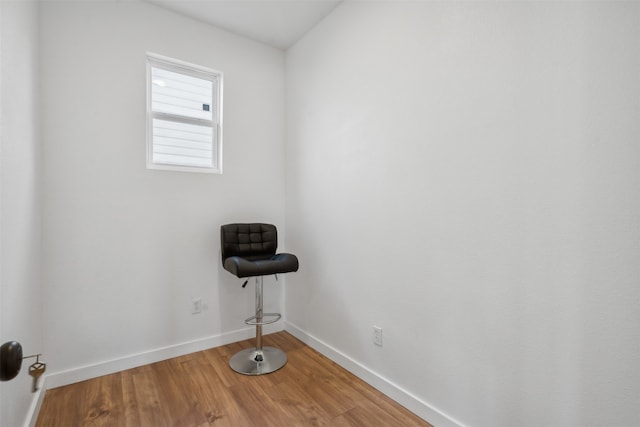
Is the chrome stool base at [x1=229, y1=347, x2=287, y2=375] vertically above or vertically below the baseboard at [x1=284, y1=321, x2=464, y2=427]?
below

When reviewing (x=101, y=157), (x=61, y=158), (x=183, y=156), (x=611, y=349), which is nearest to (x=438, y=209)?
(x=611, y=349)

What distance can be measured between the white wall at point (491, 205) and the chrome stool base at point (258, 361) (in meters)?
0.49

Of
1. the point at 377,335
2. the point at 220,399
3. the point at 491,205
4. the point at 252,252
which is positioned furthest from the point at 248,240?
the point at 491,205

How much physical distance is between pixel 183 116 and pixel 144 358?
6.34 feet

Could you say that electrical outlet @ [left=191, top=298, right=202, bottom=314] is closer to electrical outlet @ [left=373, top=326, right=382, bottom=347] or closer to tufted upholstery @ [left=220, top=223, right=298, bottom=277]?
tufted upholstery @ [left=220, top=223, right=298, bottom=277]

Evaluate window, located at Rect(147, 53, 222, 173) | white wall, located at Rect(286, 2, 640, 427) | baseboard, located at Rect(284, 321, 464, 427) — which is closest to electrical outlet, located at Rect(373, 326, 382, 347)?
white wall, located at Rect(286, 2, 640, 427)

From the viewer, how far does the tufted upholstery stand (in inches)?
85.3

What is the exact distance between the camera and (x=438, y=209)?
1.68 metres

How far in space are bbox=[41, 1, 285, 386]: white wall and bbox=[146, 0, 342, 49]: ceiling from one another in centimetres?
10

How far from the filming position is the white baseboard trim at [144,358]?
206 cm

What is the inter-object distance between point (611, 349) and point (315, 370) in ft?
5.67

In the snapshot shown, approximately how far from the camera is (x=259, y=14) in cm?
248

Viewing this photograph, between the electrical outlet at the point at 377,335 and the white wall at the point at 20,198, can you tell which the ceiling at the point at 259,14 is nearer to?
the white wall at the point at 20,198

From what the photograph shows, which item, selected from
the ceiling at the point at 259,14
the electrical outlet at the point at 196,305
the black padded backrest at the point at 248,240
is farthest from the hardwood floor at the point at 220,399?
the ceiling at the point at 259,14
